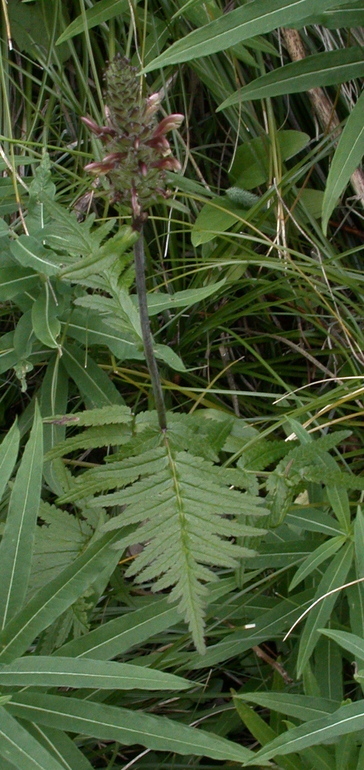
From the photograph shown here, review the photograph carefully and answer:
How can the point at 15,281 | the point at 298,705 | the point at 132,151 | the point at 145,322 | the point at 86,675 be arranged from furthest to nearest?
the point at 15,281 < the point at 298,705 < the point at 86,675 < the point at 145,322 < the point at 132,151

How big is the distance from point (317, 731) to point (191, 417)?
481 millimetres

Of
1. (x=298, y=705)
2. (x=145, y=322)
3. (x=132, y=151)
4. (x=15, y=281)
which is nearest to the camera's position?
(x=132, y=151)

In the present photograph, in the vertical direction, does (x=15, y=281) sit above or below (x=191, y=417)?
above

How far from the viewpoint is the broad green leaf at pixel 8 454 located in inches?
45.6

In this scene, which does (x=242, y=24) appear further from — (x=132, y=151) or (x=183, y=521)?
(x=183, y=521)

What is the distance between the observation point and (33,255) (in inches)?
57.9

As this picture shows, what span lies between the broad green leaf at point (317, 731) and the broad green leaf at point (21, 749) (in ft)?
0.88

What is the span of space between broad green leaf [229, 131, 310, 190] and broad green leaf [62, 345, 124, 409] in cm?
60

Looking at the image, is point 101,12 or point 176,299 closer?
point 176,299

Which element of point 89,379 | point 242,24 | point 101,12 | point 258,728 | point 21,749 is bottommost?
point 258,728

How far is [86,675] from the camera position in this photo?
1.01m

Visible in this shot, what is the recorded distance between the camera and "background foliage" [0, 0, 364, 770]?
103 cm

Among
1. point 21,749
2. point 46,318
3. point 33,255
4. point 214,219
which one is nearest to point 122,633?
point 21,749

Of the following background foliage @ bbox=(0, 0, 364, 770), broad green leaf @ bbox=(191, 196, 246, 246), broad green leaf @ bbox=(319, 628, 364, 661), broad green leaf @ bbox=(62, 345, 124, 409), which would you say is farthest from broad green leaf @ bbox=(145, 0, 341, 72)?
broad green leaf @ bbox=(319, 628, 364, 661)
